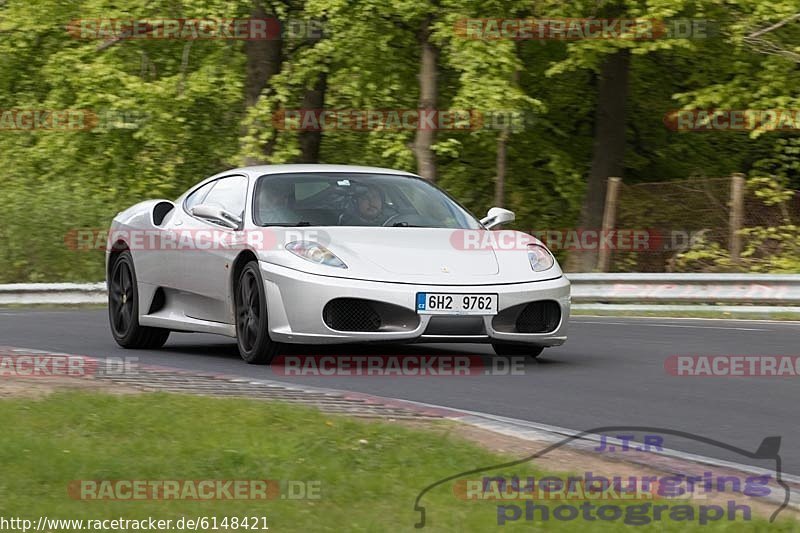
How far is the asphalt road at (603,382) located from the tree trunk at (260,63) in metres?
12.7

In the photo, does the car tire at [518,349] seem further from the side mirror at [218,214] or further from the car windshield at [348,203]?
the side mirror at [218,214]

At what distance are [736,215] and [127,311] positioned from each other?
11.7m

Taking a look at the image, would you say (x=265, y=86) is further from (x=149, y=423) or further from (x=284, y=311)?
(x=149, y=423)

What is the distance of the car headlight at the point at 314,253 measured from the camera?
33.5 ft

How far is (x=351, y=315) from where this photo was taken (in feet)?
33.3

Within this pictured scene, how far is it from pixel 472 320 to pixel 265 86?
17.6m

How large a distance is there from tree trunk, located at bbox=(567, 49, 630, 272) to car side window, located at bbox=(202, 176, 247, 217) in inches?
642

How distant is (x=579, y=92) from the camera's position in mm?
29562

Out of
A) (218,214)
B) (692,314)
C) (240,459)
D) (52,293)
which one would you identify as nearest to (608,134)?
(692,314)

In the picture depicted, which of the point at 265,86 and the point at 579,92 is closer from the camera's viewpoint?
the point at 265,86

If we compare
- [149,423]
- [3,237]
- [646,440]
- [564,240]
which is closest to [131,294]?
[149,423]

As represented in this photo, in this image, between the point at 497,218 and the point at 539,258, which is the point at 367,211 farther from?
the point at 539,258

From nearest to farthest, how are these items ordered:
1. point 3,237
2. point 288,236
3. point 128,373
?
point 128,373, point 288,236, point 3,237

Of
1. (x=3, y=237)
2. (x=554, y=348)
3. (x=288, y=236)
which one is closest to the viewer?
(x=288, y=236)
